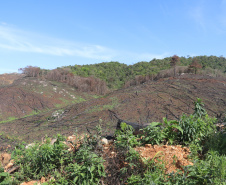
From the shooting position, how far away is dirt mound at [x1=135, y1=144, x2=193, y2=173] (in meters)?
2.99

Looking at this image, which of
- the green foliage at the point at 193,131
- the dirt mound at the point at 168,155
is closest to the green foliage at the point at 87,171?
the dirt mound at the point at 168,155

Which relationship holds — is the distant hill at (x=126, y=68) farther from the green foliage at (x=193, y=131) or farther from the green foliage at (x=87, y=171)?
the green foliage at (x=87, y=171)

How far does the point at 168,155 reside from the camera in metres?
3.23

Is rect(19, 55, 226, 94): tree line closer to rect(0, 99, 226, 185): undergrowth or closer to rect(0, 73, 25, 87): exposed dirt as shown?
rect(0, 73, 25, 87): exposed dirt

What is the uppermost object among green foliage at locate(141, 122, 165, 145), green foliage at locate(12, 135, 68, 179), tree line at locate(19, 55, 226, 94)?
tree line at locate(19, 55, 226, 94)

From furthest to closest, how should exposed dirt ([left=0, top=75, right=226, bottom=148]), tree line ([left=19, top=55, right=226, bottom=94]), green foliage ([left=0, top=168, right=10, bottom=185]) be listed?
tree line ([left=19, top=55, right=226, bottom=94]) → exposed dirt ([left=0, top=75, right=226, bottom=148]) → green foliage ([left=0, top=168, right=10, bottom=185])

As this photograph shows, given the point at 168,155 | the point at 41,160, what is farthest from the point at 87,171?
the point at 168,155

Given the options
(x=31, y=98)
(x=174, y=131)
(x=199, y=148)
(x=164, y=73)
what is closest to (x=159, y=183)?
(x=199, y=148)

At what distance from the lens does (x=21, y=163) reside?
343 centimetres

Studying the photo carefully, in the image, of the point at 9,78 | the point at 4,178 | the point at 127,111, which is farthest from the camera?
the point at 9,78

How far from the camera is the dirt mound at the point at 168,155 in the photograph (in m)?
2.99

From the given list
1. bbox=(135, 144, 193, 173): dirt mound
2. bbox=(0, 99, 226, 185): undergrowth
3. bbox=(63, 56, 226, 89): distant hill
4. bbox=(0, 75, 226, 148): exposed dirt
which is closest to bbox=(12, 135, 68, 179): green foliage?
bbox=(0, 99, 226, 185): undergrowth

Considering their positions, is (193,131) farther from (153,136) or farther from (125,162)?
(125,162)

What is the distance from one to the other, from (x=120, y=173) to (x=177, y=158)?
3.10 ft
